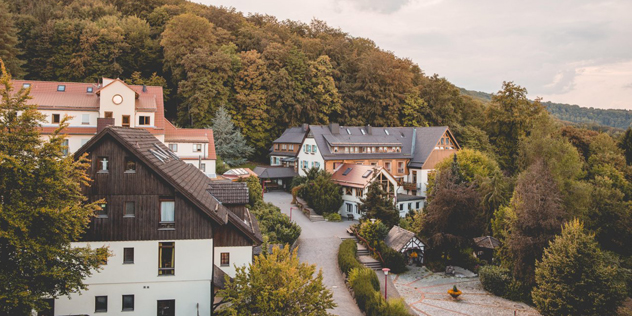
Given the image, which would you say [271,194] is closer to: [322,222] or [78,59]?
[322,222]

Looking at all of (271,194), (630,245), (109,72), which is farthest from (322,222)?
(109,72)

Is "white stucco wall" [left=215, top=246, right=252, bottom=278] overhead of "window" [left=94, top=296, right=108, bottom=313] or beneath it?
overhead

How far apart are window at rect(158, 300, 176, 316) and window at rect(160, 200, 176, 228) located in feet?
9.34

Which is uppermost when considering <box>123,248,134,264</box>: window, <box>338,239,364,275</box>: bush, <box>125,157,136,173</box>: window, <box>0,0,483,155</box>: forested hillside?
<box>0,0,483,155</box>: forested hillside

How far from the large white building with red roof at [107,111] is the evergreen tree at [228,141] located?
9.06 metres

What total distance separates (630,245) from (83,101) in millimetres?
48099

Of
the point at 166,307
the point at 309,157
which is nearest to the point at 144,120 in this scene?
the point at 309,157

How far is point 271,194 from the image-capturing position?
148ft

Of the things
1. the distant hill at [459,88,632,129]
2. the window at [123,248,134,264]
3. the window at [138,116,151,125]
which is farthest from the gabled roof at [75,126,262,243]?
the distant hill at [459,88,632,129]

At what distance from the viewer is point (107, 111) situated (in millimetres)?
35438

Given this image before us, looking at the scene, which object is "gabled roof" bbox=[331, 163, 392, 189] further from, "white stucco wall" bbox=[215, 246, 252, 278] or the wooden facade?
the wooden facade

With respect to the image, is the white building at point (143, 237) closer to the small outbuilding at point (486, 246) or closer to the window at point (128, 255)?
the window at point (128, 255)

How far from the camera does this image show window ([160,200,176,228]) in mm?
15367

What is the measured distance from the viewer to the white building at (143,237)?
1493cm
